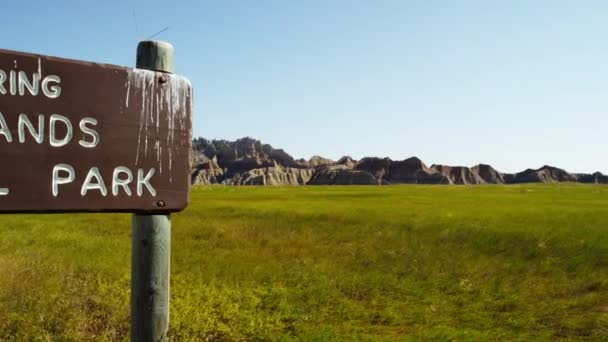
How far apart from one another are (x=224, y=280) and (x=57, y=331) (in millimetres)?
4708

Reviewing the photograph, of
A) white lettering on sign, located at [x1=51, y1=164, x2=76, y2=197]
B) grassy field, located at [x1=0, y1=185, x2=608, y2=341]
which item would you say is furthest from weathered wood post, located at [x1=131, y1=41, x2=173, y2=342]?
grassy field, located at [x1=0, y1=185, x2=608, y2=341]

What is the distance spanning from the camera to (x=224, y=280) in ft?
35.6

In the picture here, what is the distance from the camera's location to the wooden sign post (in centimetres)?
235

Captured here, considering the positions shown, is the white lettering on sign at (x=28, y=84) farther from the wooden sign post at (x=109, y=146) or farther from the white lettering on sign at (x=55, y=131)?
the white lettering on sign at (x=55, y=131)

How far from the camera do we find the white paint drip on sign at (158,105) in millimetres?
2625

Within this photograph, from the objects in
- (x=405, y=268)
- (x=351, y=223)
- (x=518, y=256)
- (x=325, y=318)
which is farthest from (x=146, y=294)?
(x=351, y=223)

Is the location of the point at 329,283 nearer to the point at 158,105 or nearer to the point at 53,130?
the point at 158,105

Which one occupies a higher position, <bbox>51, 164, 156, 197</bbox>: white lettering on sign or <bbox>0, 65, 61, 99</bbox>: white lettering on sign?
<bbox>0, 65, 61, 99</bbox>: white lettering on sign

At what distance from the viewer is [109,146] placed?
2555mm

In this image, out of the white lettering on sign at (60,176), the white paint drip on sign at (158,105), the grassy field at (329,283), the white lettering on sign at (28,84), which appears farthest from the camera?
the grassy field at (329,283)

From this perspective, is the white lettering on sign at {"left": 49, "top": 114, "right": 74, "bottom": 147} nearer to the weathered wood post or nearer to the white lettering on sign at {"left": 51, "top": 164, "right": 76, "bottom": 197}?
the white lettering on sign at {"left": 51, "top": 164, "right": 76, "bottom": 197}

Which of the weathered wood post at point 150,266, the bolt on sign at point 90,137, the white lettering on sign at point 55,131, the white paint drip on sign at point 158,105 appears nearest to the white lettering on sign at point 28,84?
the bolt on sign at point 90,137

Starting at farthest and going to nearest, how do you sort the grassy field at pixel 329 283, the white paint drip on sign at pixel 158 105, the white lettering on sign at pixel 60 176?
the grassy field at pixel 329 283
the white paint drip on sign at pixel 158 105
the white lettering on sign at pixel 60 176

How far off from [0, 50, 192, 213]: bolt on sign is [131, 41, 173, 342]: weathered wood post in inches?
3.4
